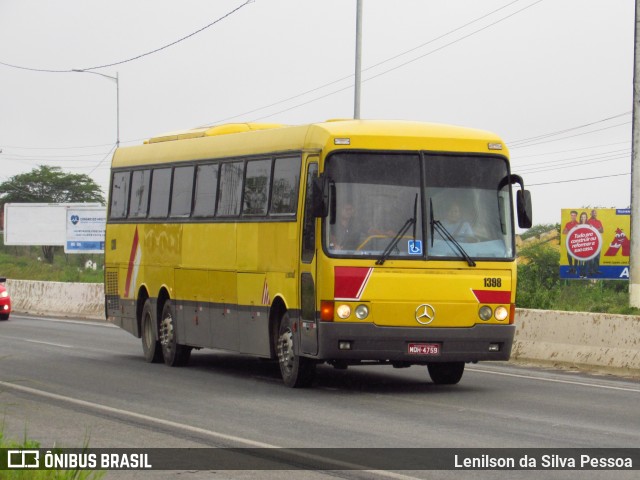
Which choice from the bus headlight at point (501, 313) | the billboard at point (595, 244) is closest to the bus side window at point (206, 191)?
the bus headlight at point (501, 313)

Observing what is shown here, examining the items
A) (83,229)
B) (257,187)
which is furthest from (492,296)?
(83,229)

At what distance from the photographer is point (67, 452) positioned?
37.7 feet

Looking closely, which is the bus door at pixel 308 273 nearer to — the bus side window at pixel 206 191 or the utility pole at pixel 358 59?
the bus side window at pixel 206 191

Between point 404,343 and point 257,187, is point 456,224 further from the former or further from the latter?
point 257,187

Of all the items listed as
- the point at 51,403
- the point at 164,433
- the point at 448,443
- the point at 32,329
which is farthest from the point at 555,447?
→ the point at 32,329

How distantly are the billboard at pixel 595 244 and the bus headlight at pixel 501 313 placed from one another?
3175cm

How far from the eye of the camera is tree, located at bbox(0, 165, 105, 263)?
10169 cm

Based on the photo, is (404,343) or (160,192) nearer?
(404,343)

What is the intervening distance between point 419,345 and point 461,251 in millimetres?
1240

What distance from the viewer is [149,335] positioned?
74.3ft

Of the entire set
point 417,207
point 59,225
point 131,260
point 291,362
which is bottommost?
point 291,362

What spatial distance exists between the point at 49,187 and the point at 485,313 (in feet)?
289

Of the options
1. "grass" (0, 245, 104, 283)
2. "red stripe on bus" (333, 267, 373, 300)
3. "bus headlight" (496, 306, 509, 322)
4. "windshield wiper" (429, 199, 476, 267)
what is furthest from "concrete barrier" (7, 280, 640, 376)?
"grass" (0, 245, 104, 283)

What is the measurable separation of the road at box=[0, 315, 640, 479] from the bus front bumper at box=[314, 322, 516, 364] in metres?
0.47
